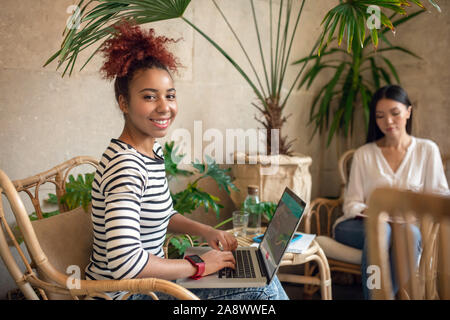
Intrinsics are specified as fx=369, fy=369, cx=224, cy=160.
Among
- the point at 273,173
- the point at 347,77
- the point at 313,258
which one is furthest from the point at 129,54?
the point at 347,77

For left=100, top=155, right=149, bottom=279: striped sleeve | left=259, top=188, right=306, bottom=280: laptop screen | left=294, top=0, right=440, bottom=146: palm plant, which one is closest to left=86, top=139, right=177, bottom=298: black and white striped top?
left=100, top=155, right=149, bottom=279: striped sleeve

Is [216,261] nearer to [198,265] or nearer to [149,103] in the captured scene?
[198,265]

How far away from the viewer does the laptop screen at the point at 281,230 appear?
4.01 ft

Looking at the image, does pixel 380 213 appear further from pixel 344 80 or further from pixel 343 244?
pixel 344 80

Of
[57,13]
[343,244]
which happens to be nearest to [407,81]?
[343,244]

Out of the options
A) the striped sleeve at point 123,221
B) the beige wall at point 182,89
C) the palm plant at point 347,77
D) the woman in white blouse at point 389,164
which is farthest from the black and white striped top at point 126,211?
the palm plant at point 347,77

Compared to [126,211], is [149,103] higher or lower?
higher

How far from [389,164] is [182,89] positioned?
1.44 meters

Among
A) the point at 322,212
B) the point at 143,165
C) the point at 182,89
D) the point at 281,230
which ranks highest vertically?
the point at 182,89

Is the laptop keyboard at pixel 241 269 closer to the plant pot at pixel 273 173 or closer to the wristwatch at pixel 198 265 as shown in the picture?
the wristwatch at pixel 198 265

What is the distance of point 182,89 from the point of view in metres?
2.47

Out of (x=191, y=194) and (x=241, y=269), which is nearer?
(x=241, y=269)

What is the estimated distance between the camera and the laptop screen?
4.01 ft

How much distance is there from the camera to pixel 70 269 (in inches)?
49.8
